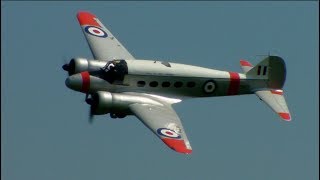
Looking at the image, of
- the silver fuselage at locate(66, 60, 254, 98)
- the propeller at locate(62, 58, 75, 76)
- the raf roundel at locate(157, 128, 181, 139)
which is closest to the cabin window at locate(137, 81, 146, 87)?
the silver fuselage at locate(66, 60, 254, 98)

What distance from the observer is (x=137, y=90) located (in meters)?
46.1

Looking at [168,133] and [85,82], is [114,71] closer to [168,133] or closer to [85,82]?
[85,82]

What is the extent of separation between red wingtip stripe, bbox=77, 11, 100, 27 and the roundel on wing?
8.72m

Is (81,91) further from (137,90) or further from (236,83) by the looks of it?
(236,83)

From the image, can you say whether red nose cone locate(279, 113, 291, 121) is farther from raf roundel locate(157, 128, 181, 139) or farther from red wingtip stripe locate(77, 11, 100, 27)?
red wingtip stripe locate(77, 11, 100, 27)

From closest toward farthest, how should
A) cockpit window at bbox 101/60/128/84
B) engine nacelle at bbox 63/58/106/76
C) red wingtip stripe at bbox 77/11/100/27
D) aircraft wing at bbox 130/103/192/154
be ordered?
1. aircraft wing at bbox 130/103/192/154
2. cockpit window at bbox 101/60/128/84
3. engine nacelle at bbox 63/58/106/76
4. red wingtip stripe at bbox 77/11/100/27

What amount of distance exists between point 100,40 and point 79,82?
601 cm

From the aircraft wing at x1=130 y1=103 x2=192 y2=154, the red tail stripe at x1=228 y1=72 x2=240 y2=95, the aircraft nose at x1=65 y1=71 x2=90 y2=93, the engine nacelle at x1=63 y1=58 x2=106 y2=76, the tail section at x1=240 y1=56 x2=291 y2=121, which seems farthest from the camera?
the tail section at x1=240 y1=56 x2=291 y2=121

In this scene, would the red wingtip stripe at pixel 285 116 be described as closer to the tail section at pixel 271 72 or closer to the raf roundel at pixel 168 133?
the tail section at pixel 271 72

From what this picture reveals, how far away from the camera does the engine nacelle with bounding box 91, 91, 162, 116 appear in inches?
1690

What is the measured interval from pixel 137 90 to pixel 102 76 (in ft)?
7.25

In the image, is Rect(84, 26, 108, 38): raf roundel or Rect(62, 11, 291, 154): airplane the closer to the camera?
Rect(62, 11, 291, 154): airplane

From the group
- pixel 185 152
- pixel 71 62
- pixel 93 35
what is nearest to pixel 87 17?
pixel 93 35

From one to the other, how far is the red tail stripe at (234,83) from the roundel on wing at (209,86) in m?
1.26
